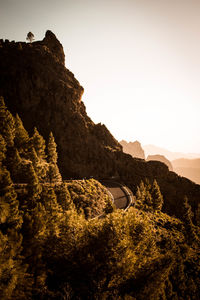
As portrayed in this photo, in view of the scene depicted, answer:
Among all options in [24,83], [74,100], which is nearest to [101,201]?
[74,100]

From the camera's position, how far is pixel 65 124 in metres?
67.6

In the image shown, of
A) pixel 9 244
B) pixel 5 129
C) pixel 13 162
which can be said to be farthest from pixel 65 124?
pixel 9 244

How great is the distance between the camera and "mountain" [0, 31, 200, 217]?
62.3m

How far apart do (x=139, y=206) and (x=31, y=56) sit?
295 ft

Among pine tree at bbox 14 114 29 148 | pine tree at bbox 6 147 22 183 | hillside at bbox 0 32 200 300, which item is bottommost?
→ hillside at bbox 0 32 200 300

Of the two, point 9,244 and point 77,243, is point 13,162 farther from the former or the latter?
point 77,243

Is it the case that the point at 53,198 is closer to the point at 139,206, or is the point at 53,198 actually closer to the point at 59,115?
the point at 139,206

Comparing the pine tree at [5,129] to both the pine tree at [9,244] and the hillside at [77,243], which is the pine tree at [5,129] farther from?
the pine tree at [9,244]

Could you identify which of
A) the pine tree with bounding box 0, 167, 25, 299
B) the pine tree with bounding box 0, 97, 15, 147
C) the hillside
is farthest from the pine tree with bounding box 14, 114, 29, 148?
the pine tree with bounding box 0, 167, 25, 299

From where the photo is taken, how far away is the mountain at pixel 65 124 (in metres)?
62.3

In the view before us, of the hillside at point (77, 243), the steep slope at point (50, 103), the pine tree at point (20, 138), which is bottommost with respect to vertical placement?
the hillside at point (77, 243)

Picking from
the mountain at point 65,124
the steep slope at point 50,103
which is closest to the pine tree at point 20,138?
the mountain at point 65,124

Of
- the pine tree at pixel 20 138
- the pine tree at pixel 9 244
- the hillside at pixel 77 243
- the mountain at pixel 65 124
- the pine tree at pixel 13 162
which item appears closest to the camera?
the pine tree at pixel 9 244

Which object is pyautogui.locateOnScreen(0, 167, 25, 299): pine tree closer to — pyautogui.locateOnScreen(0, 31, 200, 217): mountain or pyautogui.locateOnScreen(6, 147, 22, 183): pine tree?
pyautogui.locateOnScreen(6, 147, 22, 183): pine tree
